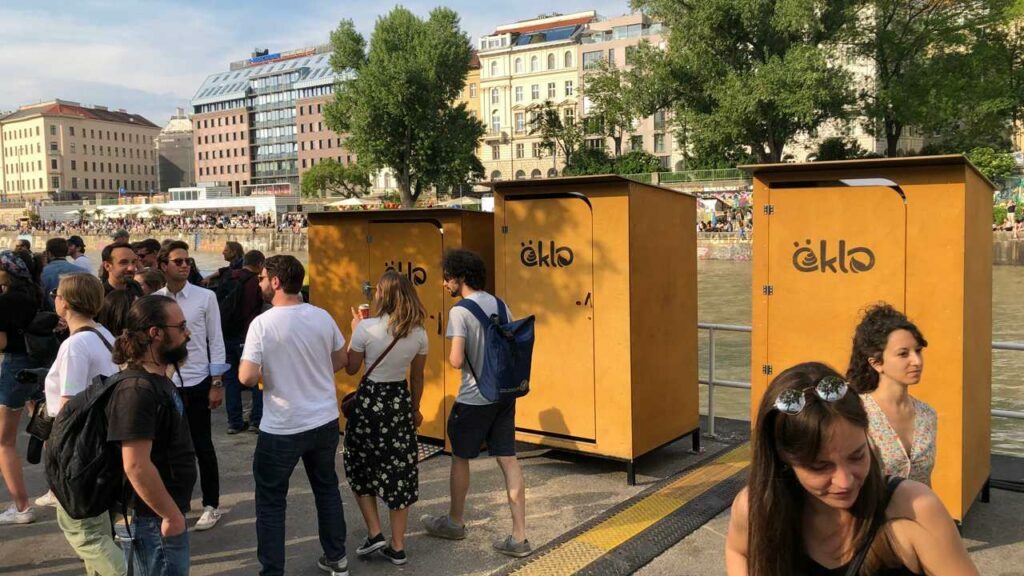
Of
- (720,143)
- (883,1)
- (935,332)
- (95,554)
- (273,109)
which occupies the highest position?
(273,109)

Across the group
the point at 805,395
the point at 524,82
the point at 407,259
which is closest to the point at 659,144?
the point at 524,82

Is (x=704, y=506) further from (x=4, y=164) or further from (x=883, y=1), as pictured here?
(x=4, y=164)

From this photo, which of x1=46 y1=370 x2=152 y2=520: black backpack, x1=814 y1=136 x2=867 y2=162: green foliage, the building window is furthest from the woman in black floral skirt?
the building window

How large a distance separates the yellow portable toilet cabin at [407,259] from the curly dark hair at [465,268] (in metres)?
2.00

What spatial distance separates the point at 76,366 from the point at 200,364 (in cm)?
138

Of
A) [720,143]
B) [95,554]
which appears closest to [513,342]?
[95,554]

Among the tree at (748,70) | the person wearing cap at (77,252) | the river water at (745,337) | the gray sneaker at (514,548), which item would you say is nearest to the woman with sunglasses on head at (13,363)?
the gray sneaker at (514,548)

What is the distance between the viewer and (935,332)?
4535 mm

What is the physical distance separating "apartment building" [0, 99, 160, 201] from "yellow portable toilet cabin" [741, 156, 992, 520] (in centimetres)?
13964

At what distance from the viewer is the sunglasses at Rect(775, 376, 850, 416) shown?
1752mm

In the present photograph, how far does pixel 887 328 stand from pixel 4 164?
6661 inches

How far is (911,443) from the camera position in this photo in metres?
3.09

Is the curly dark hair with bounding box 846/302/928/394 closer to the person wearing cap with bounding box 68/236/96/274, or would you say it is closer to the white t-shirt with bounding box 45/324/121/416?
the white t-shirt with bounding box 45/324/121/416

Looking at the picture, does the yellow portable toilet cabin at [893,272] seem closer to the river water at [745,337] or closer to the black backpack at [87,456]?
the black backpack at [87,456]
